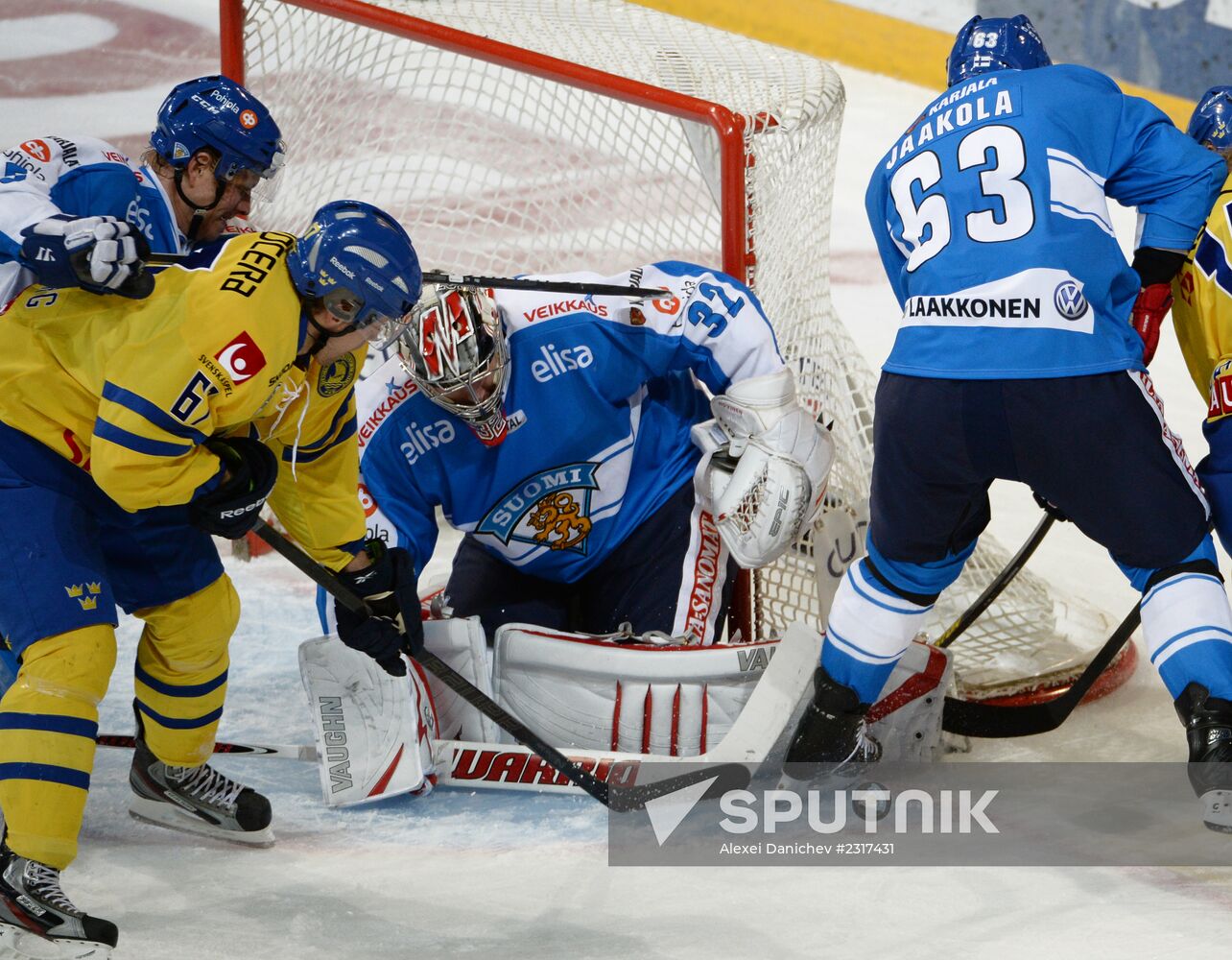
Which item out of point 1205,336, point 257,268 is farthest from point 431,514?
point 1205,336

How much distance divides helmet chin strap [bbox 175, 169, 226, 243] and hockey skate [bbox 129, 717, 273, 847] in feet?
3.04

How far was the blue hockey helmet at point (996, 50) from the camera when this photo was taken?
271 cm

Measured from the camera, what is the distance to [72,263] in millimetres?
2209

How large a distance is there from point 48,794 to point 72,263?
0.73m

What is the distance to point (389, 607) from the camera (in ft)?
8.84

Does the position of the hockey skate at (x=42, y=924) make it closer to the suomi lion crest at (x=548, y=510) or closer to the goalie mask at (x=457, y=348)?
the goalie mask at (x=457, y=348)

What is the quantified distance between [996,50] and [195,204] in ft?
4.85

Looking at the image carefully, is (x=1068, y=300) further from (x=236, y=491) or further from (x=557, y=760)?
(x=236, y=491)

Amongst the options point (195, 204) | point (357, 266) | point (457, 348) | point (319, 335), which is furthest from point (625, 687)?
point (195, 204)

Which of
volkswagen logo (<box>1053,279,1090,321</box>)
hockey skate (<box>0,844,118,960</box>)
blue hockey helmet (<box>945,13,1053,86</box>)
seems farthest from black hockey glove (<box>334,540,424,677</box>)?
blue hockey helmet (<box>945,13,1053,86</box>)

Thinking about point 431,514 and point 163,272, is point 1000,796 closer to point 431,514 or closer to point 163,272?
point 431,514

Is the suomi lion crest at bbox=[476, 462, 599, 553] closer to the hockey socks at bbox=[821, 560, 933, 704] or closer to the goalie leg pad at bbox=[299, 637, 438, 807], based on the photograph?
the goalie leg pad at bbox=[299, 637, 438, 807]

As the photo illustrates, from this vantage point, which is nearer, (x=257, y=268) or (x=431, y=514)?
(x=257, y=268)

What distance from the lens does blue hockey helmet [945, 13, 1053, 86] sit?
2705 millimetres
